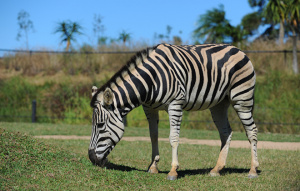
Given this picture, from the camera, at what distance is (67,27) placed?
92.0ft

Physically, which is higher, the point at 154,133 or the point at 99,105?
the point at 99,105

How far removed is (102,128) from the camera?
22.0 feet

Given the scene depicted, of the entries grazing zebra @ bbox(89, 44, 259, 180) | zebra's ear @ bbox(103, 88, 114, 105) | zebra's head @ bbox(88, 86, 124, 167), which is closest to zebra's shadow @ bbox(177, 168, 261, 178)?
grazing zebra @ bbox(89, 44, 259, 180)

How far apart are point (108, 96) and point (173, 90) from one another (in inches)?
46.0

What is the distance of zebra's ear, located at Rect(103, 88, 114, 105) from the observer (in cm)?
659

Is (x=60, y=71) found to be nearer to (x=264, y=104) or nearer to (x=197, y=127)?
(x=197, y=127)

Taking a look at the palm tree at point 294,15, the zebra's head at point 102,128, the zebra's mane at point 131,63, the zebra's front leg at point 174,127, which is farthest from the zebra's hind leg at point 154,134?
the palm tree at point 294,15

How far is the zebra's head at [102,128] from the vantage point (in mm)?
6695

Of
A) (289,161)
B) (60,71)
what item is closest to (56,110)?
(60,71)

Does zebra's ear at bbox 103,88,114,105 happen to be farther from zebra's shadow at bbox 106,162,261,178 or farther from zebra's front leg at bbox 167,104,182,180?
zebra's shadow at bbox 106,162,261,178

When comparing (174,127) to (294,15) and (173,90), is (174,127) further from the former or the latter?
(294,15)

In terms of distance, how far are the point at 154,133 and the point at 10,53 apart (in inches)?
943

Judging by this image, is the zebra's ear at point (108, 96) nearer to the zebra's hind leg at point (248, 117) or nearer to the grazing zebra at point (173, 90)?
the grazing zebra at point (173, 90)

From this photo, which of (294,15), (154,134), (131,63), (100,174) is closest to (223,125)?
(154,134)
